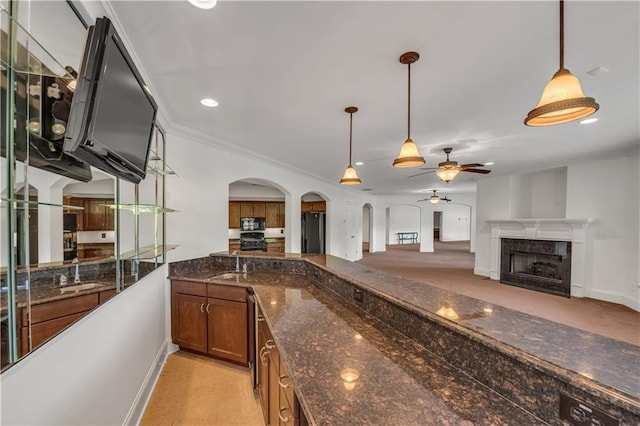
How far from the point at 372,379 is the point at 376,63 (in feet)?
6.14

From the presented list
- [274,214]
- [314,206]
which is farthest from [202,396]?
[314,206]

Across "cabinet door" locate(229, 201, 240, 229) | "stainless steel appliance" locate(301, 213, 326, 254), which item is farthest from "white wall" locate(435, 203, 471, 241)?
"cabinet door" locate(229, 201, 240, 229)

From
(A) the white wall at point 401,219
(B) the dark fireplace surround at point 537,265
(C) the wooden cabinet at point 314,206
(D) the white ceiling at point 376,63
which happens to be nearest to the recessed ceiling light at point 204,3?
(D) the white ceiling at point 376,63

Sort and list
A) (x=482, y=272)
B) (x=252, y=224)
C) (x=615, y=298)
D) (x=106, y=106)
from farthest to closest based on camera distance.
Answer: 1. (x=252, y=224)
2. (x=482, y=272)
3. (x=615, y=298)
4. (x=106, y=106)

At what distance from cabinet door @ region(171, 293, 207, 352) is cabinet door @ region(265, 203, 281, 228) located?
17.0ft

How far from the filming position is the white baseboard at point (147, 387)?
6.68 ft

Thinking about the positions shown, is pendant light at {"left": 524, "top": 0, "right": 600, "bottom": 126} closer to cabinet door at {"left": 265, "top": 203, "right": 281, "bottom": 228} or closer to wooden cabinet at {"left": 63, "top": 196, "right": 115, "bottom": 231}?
wooden cabinet at {"left": 63, "top": 196, "right": 115, "bottom": 231}

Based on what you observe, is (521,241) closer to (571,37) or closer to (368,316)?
(571,37)

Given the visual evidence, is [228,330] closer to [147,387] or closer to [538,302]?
[147,387]

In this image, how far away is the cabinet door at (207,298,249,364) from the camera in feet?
9.01

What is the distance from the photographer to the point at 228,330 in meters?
2.83

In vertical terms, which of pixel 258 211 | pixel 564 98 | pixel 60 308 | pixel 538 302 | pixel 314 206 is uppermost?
pixel 564 98

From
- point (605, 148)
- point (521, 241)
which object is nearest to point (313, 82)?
point (605, 148)

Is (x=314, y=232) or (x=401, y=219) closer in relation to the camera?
(x=314, y=232)
